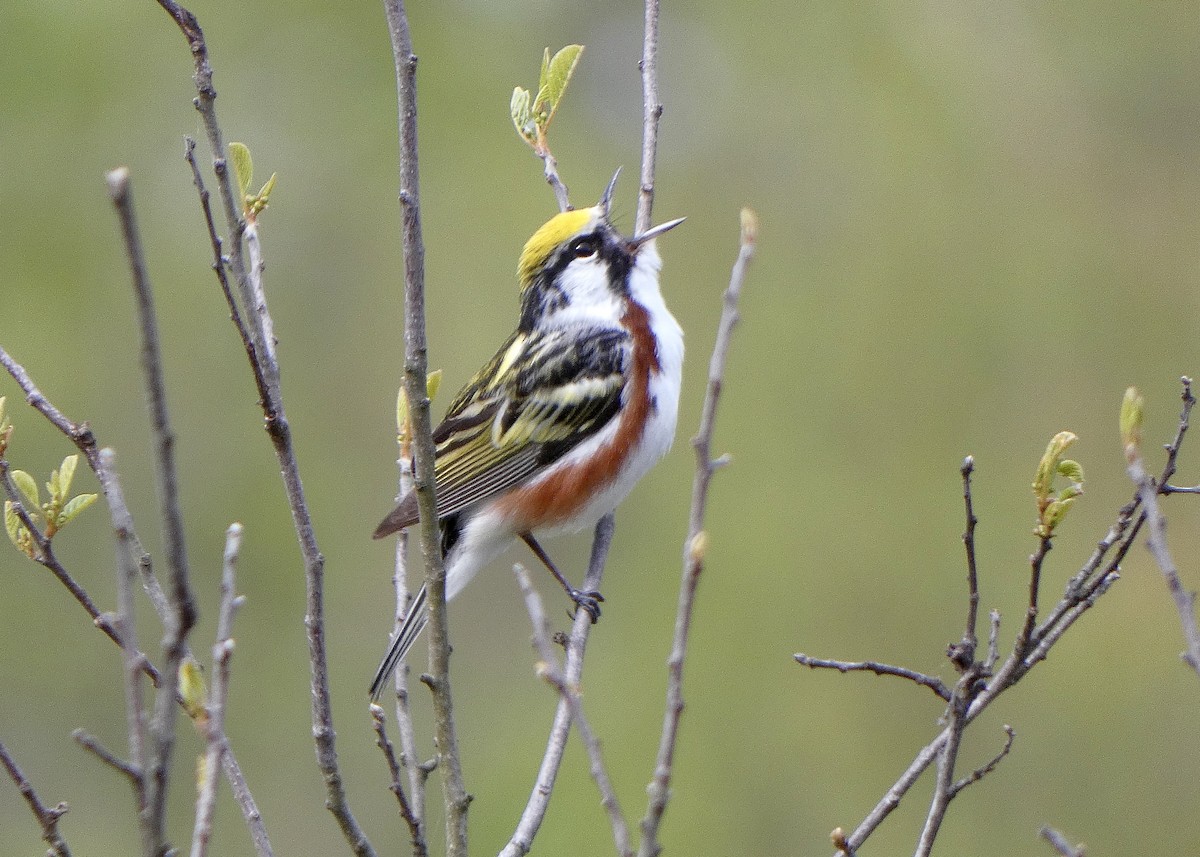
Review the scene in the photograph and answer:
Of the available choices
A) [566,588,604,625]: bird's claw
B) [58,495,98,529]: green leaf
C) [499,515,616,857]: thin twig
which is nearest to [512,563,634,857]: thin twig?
[499,515,616,857]: thin twig

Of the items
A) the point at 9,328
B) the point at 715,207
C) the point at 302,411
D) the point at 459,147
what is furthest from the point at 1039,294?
the point at 9,328

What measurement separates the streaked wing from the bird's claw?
692 millimetres

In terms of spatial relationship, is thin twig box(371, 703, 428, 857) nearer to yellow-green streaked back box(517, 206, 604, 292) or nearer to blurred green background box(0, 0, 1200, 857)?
yellow-green streaked back box(517, 206, 604, 292)

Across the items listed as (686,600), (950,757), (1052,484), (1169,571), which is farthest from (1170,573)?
(1052,484)

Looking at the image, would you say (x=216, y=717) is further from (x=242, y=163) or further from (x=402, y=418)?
(x=402, y=418)

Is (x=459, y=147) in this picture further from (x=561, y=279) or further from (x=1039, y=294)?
(x=561, y=279)

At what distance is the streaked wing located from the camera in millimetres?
4551

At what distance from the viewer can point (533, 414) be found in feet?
15.2

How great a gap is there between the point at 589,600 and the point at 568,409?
0.93 meters

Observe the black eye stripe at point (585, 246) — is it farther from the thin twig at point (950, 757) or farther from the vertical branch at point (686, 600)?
the vertical branch at point (686, 600)

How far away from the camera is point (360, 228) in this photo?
9.59 m

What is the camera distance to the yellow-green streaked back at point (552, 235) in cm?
466

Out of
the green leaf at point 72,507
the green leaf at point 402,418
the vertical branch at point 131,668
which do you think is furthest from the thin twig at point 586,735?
the green leaf at point 402,418

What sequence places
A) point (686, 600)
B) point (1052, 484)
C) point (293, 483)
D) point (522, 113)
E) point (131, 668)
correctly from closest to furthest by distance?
point (131, 668) → point (686, 600) → point (293, 483) → point (1052, 484) → point (522, 113)
